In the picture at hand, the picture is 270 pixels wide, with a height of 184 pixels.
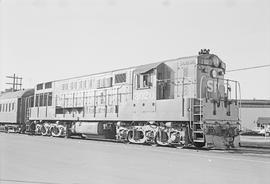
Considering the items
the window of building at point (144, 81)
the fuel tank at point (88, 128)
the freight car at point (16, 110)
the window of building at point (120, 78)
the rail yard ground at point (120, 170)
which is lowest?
the rail yard ground at point (120, 170)

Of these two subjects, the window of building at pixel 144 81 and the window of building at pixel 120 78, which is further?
the window of building at pixel 120 78

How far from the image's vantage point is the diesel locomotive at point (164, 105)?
50.3ft

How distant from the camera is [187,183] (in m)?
6.77

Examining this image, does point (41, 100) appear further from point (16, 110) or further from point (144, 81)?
point (144, 81)

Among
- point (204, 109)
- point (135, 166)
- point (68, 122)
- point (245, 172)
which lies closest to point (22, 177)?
point (135, 166)

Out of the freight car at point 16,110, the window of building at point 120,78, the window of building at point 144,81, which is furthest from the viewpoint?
the freight car at point 16,110

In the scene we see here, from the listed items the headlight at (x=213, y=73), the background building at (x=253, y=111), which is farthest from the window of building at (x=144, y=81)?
the background building at (x=253, y=111)

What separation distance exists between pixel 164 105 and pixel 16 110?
17272 mm

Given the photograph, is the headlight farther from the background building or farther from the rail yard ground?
the background building

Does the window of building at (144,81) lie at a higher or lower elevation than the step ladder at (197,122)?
higher

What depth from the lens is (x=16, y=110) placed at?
29.6m

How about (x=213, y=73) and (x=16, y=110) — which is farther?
(x=16, y=110)

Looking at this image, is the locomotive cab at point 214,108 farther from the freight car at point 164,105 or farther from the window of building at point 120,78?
the window of building at point 120,78

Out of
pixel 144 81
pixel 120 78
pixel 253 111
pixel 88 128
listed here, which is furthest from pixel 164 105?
pixel 253 111
